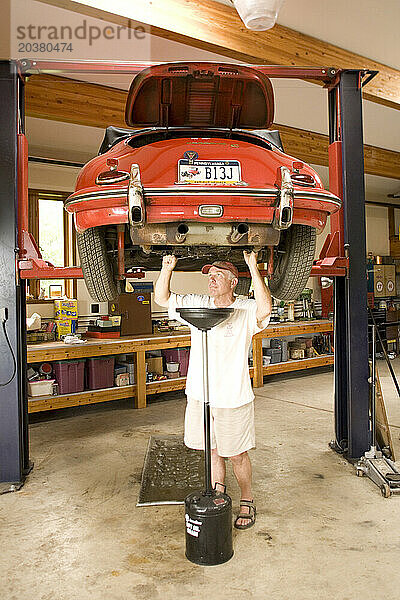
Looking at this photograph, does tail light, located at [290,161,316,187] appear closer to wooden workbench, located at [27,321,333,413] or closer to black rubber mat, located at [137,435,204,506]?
black rubber mat, located at [137,435,204,506]

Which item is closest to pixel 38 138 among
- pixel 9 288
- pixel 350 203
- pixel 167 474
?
pixel 9 288

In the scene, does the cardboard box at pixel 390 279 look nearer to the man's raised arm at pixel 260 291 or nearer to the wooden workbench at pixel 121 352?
the wooden workbench at pixel 121 352

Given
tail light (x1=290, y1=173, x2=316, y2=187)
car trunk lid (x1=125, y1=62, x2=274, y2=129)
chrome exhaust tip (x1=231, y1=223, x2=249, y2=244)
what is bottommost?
chrome exhaust tip (x1=231, y1=223, x2=249, y2=244)

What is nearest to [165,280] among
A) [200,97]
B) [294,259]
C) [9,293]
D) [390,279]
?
[294,259]

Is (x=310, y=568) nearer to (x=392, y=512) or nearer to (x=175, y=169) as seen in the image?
(x=392, y=512)

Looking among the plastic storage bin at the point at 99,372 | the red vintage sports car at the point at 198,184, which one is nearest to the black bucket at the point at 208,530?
the red vintage sports car at the point at 198,184

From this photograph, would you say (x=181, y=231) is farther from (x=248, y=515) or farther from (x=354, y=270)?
(x=354, y=270)

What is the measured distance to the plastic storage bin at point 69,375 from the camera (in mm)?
5047

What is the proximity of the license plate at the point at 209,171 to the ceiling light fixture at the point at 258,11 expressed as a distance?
917 mm

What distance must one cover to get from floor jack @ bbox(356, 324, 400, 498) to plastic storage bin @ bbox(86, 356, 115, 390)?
2.75 meters

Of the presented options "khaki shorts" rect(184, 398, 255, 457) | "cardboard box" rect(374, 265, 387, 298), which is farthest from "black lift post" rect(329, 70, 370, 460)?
"cardboard box" rect(374, 265, 387, 298)

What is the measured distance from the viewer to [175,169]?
2.37m

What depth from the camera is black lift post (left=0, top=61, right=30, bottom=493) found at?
3379mm

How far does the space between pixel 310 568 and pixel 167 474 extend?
4.65 ft
